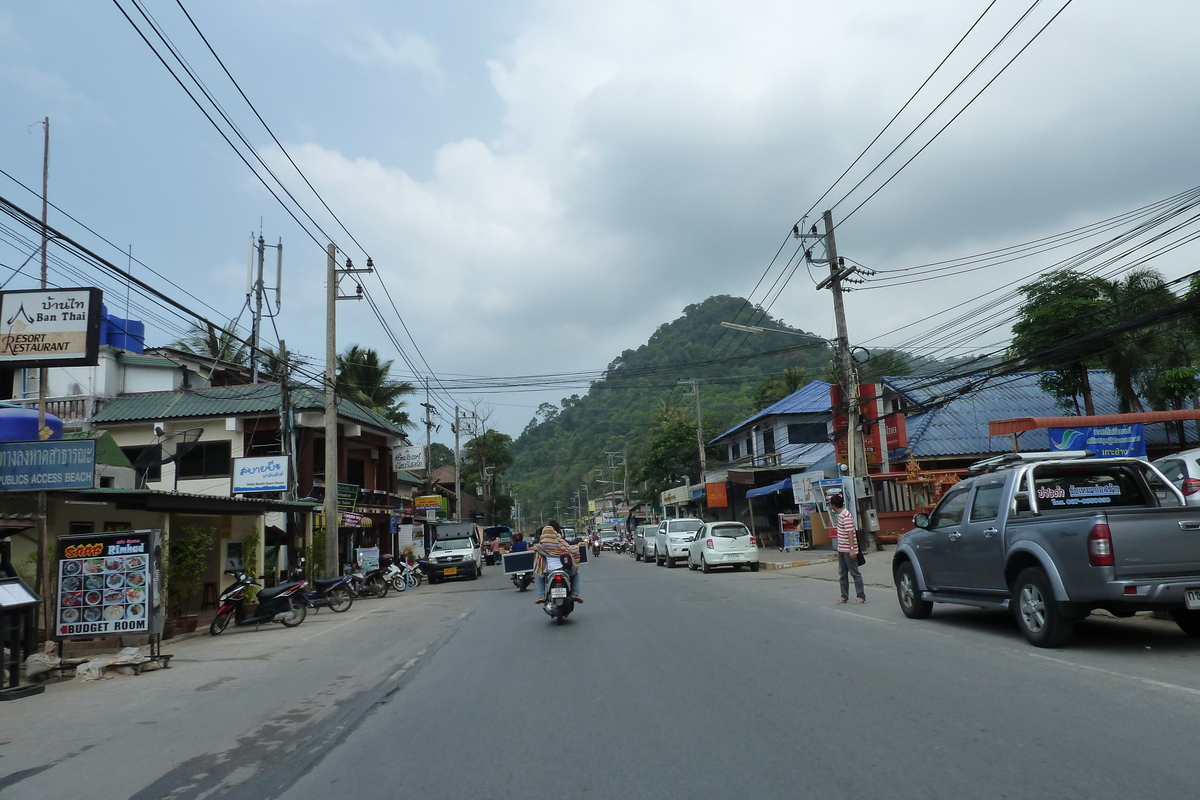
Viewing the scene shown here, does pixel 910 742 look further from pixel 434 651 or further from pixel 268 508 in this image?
pixel 268 508

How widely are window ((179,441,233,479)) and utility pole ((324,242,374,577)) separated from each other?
7114mm

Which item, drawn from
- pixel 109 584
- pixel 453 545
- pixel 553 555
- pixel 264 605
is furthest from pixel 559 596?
pixel 453 545

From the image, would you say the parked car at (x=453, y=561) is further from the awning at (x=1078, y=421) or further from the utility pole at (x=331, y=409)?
the awning at (x=1078, y=421)

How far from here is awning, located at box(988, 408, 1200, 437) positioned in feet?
71.7

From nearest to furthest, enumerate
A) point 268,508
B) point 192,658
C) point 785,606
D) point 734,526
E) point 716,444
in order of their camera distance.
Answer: point 192,658
point 785,606
point 268,508
point 734,526
point 716,444

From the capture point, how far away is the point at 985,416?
112 feet

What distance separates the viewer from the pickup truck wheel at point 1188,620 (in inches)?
340

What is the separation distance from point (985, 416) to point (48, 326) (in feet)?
106

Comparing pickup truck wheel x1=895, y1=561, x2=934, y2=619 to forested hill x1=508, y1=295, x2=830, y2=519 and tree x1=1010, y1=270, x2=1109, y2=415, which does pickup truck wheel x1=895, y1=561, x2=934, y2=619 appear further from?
tree x1=1010, y1=270, x2=1109, y2=415

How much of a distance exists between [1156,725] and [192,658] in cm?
1216

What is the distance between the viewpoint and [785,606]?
46.1ft

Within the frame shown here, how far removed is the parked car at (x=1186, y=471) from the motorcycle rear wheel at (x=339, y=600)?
17.2m

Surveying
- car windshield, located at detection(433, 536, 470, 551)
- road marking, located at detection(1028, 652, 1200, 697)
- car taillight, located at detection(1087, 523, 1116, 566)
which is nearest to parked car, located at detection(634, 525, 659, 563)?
car windshield, located at detection(433, 536, 470, 551)

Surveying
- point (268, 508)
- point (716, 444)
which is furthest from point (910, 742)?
point (716, 444)
